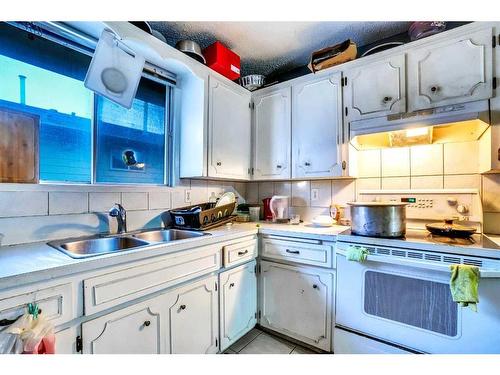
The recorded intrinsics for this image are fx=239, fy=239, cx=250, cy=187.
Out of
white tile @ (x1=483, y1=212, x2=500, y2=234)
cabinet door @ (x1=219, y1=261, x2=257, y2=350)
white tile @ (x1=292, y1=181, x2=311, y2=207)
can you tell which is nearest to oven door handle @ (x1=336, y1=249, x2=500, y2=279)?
white tile @ (x1=483, y1=212, x2=500, y2=234)

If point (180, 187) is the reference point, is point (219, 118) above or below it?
above

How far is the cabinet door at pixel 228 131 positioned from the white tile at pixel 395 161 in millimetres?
1126

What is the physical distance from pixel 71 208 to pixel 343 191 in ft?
6.29

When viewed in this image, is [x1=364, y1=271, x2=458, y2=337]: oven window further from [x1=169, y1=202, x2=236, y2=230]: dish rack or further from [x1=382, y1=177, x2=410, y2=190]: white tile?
[x1=169, y1=202, x2=236, y2=230]: dish rack

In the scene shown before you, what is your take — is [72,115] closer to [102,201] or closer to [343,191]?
[102,201]

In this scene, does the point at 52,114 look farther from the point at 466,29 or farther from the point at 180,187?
the point at 466,29

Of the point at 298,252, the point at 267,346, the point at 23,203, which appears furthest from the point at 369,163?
the point at 23,203

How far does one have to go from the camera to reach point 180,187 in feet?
6.41

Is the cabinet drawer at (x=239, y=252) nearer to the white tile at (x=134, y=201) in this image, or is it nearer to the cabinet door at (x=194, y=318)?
the cabinet door at (x=194, y=318)

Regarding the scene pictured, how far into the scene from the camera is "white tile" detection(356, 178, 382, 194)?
1874 mm

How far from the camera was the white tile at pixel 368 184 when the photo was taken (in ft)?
6.15
